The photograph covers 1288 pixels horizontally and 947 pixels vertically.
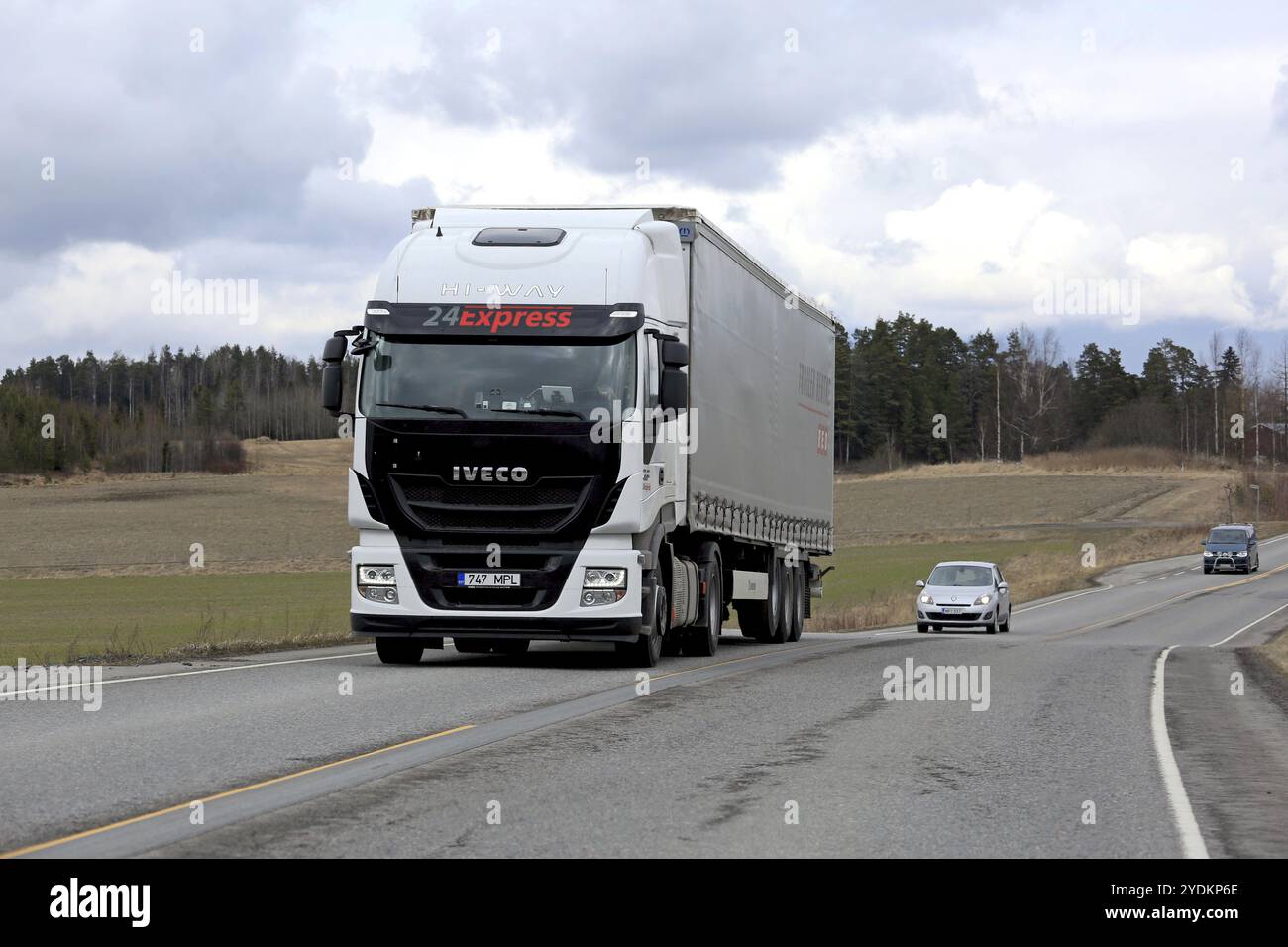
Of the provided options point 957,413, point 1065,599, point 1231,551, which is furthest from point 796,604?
point 957,413

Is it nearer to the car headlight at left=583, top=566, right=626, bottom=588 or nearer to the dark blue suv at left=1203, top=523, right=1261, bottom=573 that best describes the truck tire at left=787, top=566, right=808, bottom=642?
the car headlight at left=583, top=566, right=626, bottom=588

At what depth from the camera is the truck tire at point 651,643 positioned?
17.4 metres

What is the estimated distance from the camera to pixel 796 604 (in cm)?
2677

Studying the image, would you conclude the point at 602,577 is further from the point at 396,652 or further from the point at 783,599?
the point at 783,599

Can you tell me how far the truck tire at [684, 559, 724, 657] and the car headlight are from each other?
3.69m

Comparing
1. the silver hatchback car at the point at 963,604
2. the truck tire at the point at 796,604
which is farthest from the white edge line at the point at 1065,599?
the truck tire at the point at 796,604

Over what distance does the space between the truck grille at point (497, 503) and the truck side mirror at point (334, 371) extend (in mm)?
1055

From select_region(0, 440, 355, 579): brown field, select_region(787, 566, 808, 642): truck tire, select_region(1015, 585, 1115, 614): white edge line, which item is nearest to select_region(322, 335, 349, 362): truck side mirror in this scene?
select_region(787, 566, 808, 642): truck tire

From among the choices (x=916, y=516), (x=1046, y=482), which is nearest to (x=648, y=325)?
(x=916, y=516)

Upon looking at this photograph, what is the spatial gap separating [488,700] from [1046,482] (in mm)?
106730

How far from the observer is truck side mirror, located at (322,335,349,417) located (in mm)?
16609

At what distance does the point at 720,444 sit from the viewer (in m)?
20.0

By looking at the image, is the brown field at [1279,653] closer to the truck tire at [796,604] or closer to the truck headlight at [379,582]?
the truck tire at [796,604]
